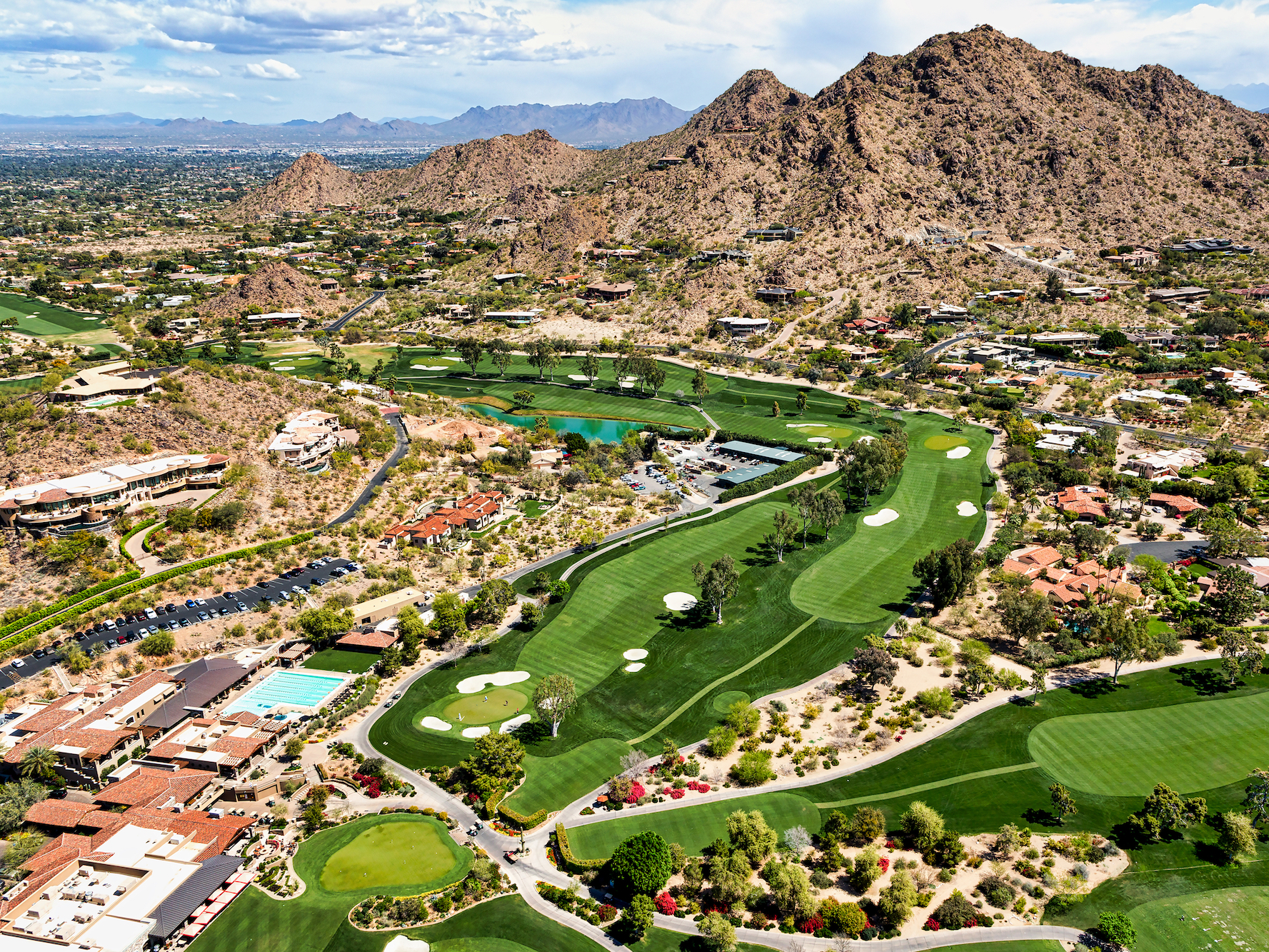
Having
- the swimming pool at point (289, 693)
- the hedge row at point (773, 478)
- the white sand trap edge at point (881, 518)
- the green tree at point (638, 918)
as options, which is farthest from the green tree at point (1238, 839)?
the swimming pool at point (289, 693)

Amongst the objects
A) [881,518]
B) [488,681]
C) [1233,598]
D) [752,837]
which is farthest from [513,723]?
[1233,598]

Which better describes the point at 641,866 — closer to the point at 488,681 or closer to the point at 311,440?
the point at 488,681

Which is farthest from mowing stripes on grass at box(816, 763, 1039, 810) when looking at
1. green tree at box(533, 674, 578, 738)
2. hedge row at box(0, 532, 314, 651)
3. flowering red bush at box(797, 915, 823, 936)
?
hedge row at box(0, 532, 314, 651)

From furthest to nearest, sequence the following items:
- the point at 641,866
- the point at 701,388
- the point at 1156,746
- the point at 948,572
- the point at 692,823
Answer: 1. the point at 701,388
2. the point at 948,572
3. the point at 1156,746
4. the point at 692,823
5. the point at 641,866

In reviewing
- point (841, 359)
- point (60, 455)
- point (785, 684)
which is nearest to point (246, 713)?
point (785, 684)

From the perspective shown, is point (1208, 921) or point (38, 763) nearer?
point (1208, 921)

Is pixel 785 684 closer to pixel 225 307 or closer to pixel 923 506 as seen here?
pixel 923 506
